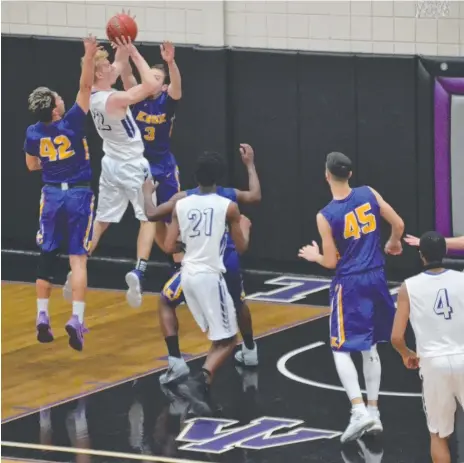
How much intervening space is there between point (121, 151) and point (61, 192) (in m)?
2.16

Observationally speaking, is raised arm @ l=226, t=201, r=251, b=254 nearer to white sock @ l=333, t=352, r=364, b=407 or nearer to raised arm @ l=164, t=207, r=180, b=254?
raised arm @ l=164, t=207, r=180, b=254

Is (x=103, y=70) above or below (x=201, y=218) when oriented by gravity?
above

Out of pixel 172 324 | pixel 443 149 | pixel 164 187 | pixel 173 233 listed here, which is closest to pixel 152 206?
pixel 173 233

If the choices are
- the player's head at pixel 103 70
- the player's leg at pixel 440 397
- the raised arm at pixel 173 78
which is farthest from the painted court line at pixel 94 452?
the raised arm at pixel 173 78

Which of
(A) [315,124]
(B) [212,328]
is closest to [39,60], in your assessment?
(A) [315,124]

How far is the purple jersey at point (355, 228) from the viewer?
11.0 meters

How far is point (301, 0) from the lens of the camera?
1686 centimetres

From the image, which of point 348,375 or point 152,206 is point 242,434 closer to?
point 348,375

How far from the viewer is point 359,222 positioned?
433 inches

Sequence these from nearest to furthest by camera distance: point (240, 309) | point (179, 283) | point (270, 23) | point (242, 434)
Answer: point (242, 434), point (179, 283), point (240, 309), point (270, 23)

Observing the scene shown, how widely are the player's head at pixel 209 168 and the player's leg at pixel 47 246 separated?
2047 mm

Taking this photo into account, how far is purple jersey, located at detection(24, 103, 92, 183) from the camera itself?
Result: 43.9 ft

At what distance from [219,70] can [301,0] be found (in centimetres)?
117

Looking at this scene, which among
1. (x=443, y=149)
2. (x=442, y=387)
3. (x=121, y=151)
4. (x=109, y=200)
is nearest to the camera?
(x=442, y=387)
